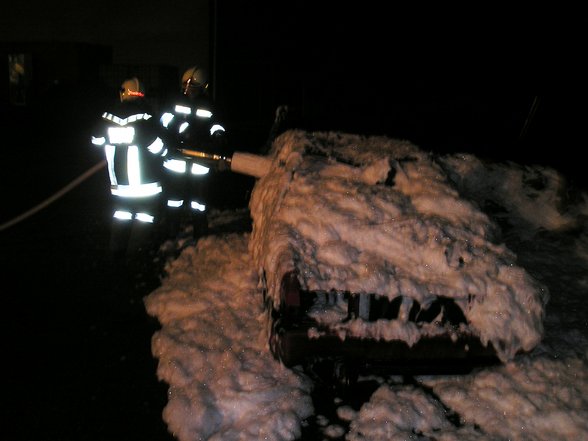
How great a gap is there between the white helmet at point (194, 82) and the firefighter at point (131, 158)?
1.91 ft

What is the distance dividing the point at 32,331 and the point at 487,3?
705 cm

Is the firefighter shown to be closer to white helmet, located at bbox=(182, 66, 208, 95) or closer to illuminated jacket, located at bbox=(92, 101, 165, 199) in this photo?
illuminated jacket, located at bbox=(92, 101, 165, 199)

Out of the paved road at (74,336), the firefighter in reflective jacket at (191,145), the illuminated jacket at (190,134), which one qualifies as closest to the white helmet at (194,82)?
the firefighter in reflective jacket at (191,145)

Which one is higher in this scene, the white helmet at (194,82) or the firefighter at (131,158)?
the white helmet at (194,82)

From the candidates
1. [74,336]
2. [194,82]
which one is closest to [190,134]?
[194,82]

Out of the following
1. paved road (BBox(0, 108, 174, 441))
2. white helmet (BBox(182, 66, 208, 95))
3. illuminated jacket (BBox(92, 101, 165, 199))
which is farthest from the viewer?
white helmet (BBox(182, 66, 208, 95))

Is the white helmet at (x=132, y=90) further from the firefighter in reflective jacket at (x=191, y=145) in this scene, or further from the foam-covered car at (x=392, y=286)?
the foam-covered car at (x=392, y=286)

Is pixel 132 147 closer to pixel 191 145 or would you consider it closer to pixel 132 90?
pixel 191 145

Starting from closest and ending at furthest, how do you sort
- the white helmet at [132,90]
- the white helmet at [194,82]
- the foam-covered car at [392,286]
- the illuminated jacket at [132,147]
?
the foam-covered car at [392,286], the illuminated jacket at [132,147], the white helmet at [132,90], the white helmet at [194,82]

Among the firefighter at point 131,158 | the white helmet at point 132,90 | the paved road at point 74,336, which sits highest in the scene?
the white helmet at point 132,90

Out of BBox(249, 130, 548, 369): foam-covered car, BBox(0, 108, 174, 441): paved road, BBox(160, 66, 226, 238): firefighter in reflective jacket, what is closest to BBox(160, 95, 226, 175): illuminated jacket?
BBox(160, 66, 226, 238): firefighter in reflective jacket

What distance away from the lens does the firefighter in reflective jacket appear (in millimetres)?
5414

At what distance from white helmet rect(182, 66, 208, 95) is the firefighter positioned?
582 millimetres

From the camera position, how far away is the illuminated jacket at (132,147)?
491 cm
